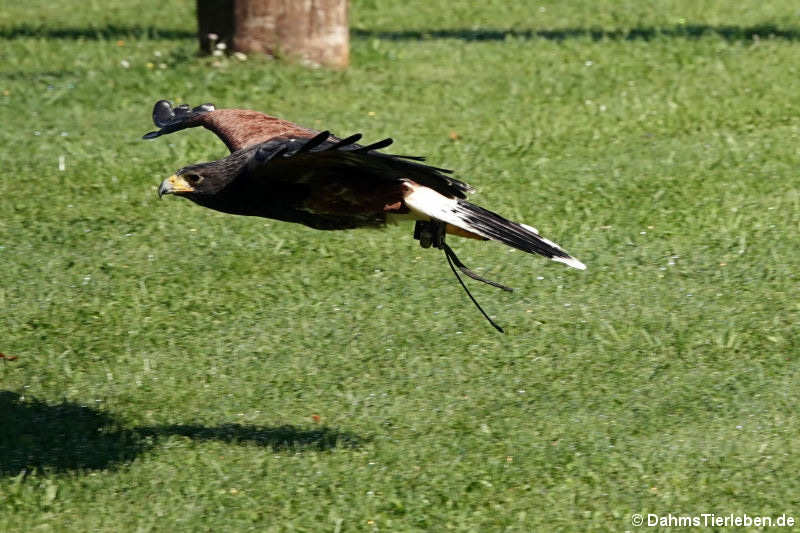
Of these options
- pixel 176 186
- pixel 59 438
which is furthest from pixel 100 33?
pixel 176 186

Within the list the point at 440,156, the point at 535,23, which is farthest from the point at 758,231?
the point at 535,23

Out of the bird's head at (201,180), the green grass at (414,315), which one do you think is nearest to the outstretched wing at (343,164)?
the bird's head at (201,180)

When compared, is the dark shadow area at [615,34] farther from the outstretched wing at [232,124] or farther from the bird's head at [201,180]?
the bird's head at [201,180]

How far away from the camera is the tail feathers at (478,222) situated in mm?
5336

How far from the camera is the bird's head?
18.1ft

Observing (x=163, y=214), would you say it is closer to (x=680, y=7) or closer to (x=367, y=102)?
(x=367, y=102)

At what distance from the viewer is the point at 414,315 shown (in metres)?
7.32

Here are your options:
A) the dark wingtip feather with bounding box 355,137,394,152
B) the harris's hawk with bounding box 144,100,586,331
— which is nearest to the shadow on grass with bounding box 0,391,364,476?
the harris's hawk with bounding box 144,100,586,331

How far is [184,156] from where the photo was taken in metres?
9.50

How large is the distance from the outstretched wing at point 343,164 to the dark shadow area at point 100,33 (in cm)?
862

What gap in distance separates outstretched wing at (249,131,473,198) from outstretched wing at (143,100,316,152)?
64 centimetres

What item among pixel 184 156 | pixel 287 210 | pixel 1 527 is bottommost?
pixel 1 527

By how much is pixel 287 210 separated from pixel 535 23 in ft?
30.0

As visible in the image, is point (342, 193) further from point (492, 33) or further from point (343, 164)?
point (492, 33)
